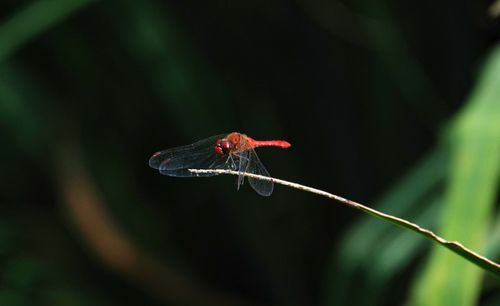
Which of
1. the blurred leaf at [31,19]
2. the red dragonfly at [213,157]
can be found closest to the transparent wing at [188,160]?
the red dragonfly at [213,157]

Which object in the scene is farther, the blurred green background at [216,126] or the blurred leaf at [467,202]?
the blurred green background at [216,126]

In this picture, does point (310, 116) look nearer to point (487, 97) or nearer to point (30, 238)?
point (30, 238)

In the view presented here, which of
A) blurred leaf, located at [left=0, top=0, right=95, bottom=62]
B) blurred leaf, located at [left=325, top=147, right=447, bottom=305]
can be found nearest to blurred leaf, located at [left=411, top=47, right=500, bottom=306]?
blurred leaf, located at [left=325, top=147, right=447, bottom=305]

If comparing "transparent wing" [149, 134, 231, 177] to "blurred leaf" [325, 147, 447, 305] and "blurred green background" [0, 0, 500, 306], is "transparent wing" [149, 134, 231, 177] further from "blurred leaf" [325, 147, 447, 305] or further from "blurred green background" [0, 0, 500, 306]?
"blurred green background" [0, 0, 500, 306]

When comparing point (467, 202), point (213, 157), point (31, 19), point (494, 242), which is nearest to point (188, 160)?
point (213, 157)

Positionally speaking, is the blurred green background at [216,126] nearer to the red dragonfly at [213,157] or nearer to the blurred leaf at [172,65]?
the blurred leaf at [172,65]

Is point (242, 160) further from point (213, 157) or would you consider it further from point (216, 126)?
point (216, 126)
